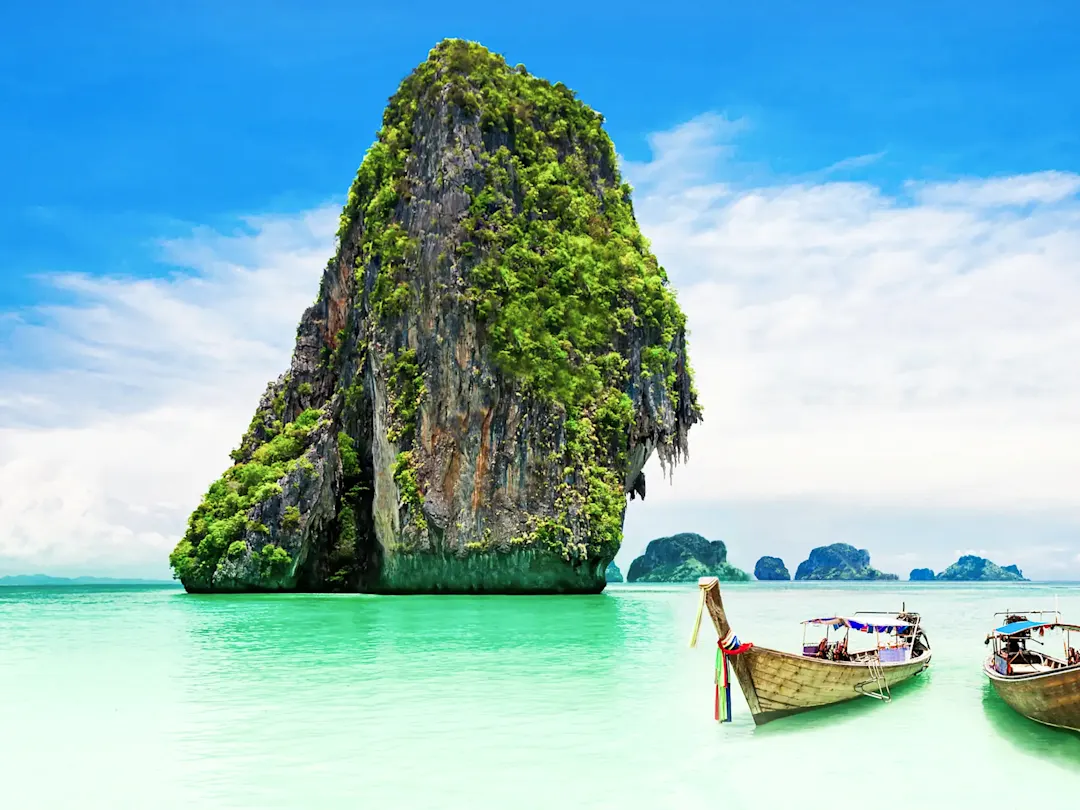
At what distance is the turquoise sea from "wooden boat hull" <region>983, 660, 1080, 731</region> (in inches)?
8.5

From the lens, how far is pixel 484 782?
806 centimetres

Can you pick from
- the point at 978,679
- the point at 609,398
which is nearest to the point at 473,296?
the point at 609,398

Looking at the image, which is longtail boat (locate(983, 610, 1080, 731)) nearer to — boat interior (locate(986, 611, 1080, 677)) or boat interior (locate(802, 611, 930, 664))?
boat interior (locate(986, 611, 1080, 677))

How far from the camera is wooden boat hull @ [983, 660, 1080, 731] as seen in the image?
911cm

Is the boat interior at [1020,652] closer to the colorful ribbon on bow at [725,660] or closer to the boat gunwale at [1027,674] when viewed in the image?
the boat gunwale at [1027,674]

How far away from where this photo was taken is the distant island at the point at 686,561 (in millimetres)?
105438

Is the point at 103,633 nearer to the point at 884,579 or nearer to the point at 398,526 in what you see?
the point at 398,526

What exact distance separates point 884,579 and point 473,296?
119 metres

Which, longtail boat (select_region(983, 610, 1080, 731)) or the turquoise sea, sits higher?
longtail boat (select_region(983, 610, 1080, 731))

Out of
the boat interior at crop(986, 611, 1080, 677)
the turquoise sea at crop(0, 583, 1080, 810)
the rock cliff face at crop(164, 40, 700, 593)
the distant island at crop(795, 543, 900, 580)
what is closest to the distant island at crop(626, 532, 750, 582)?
the distant island at crop(795, 543, 900, 580)

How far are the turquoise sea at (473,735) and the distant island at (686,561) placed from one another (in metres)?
89.9

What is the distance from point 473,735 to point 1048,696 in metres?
5.98

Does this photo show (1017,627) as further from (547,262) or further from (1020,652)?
(547,262)

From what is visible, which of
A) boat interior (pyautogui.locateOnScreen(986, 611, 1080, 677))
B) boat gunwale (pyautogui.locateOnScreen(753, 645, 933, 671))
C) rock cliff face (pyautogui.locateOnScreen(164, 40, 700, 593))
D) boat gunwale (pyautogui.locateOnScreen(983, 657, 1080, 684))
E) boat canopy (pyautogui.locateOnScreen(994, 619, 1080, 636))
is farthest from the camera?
rock cliff face (pyautogui.locateOnScreen(164, 40, 700, 593))
